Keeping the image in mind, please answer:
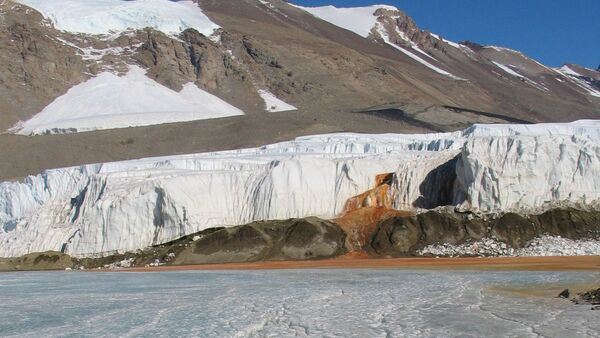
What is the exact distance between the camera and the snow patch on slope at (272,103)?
126581 millimetres

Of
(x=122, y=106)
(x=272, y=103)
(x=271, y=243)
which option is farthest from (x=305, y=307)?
(x=272, y=103)

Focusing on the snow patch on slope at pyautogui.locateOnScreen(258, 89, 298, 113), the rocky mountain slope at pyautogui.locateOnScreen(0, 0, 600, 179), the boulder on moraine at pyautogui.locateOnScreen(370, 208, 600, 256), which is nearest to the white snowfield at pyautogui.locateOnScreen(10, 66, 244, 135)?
the rocky mountain slope at pyautogui.locateOnScreen(0, 0, 600, 179)

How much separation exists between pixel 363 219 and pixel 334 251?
11.0 ft

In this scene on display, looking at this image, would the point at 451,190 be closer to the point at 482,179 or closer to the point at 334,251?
the point at 482,179

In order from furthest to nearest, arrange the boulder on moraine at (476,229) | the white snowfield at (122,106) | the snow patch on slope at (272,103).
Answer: the snow patch on slope at (272,103) < the white snowfield at (122,106) < the boulder on moraine at (476,229)

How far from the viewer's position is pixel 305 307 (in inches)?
748

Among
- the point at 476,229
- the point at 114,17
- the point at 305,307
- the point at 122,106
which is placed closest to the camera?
the point at 305,307

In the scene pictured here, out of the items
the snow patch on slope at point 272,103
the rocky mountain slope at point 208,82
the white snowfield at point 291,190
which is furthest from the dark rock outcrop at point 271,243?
the snow patch on slope at point 272,103

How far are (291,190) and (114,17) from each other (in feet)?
376

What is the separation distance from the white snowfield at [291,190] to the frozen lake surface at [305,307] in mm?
12940

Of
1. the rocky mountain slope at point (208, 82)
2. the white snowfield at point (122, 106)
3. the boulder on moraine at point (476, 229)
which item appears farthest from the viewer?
the white snowfield at point (122, 106)

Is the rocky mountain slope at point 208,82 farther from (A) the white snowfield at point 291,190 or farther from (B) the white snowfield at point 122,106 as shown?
(A) the white snowfield at point 291,190

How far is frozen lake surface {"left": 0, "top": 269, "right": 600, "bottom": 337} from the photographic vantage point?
15508 mm

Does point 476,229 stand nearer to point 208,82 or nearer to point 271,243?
point 271,243
